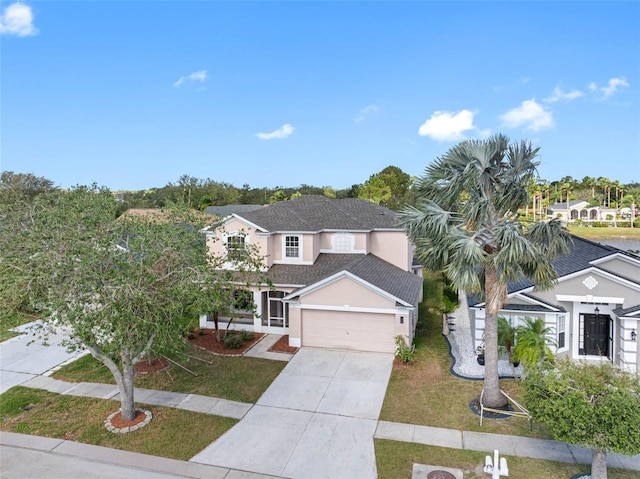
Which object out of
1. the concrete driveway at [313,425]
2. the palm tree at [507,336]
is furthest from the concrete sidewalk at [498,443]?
the palm tree at [507,336]

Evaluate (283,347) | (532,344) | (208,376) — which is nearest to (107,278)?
(208,376)

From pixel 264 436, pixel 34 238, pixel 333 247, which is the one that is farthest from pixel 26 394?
pixel 333 247

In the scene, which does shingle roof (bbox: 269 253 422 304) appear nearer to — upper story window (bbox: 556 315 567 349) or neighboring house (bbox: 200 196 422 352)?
neighboring house (bbox: 200 196 422 352)

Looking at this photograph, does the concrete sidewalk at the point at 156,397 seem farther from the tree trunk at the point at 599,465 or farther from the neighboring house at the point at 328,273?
the tree trunk at the point at 599,465

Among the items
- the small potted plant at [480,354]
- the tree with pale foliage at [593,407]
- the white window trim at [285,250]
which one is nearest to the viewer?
the tree with pale foliage at [593,407]

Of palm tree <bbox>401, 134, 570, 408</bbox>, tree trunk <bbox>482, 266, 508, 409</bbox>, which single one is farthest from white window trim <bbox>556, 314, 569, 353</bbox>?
tree trunk <bbox>482, 266, 508, 409</bbox>

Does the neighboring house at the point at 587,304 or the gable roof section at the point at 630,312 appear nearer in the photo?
the gable roof section at the point at 630,312

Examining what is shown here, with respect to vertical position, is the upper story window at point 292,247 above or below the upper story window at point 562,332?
above
